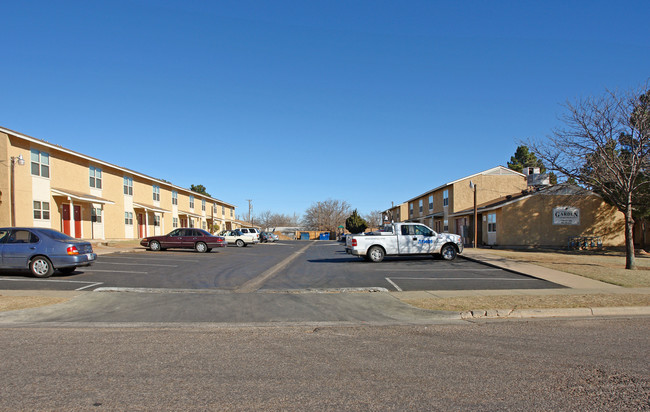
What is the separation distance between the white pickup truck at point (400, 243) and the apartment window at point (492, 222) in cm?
1493

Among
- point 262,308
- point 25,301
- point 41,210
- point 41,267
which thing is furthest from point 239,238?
point 262,308

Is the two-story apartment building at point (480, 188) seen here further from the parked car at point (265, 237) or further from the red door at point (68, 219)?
the red door at point (68, 219)

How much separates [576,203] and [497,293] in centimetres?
2485

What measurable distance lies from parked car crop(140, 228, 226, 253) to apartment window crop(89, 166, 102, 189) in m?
8.10

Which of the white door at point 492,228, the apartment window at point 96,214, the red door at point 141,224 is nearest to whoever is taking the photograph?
the apartment window at point 96,214

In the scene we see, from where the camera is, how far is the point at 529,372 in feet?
16.6

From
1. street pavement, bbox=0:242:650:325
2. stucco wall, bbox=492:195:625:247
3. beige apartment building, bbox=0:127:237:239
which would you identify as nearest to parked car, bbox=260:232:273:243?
beige apartment building, bbox=0:127:237:239

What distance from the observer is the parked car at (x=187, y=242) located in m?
26.8

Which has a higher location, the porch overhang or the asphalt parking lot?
the porch overhang

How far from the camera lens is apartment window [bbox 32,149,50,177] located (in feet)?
82.4

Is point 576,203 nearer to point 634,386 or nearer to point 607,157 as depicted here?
point 607,157

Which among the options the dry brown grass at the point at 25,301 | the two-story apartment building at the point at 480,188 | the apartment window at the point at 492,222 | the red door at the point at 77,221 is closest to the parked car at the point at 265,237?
the two-story apartment building at the point at 480,188

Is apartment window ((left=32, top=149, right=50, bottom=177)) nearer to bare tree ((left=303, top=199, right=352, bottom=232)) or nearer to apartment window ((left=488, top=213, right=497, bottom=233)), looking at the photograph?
apartment window ((left=488, top=213, right=497, bottom=233))

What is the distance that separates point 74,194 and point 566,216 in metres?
33.7
